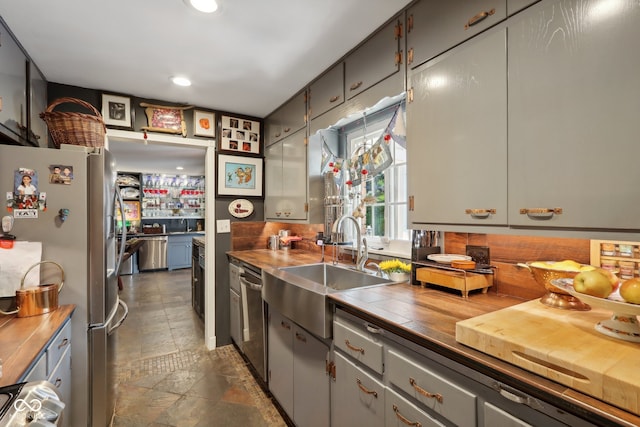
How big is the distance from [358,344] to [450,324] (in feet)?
1.32

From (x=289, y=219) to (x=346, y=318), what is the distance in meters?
1.58

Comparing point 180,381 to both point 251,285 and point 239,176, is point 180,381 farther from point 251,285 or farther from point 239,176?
point 239,176

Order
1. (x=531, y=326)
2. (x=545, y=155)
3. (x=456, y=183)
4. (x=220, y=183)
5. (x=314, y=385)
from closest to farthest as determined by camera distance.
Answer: (x=531, y=326), (x=545, y=155), (x=456, y=183), (x=314, y=385), (x=220, y=183)

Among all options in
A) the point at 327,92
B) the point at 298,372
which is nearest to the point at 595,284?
the point at 298,372

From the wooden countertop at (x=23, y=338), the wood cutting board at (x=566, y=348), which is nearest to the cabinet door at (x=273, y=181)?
the wooden countertop at (x=23, y=338)

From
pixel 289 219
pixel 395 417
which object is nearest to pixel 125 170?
pixel 289 219

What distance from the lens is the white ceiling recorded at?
5.19ft

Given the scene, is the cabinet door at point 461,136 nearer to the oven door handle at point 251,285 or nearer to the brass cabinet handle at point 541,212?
the brass cabinet handle at point 541,212

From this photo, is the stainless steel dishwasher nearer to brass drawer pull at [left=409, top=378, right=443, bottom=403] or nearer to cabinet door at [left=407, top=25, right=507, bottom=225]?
cabinet door at [left=407, top=25, right=507, bottom=225]

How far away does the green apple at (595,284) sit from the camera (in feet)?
2.79

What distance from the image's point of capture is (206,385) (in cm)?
240

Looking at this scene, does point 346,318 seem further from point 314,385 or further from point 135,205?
point 135,205

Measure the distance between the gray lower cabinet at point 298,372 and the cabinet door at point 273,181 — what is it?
1.24 metres

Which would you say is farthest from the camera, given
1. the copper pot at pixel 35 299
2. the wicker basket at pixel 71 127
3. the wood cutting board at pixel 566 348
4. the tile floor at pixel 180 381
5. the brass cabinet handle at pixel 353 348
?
the tile floor at pixel 180 381
